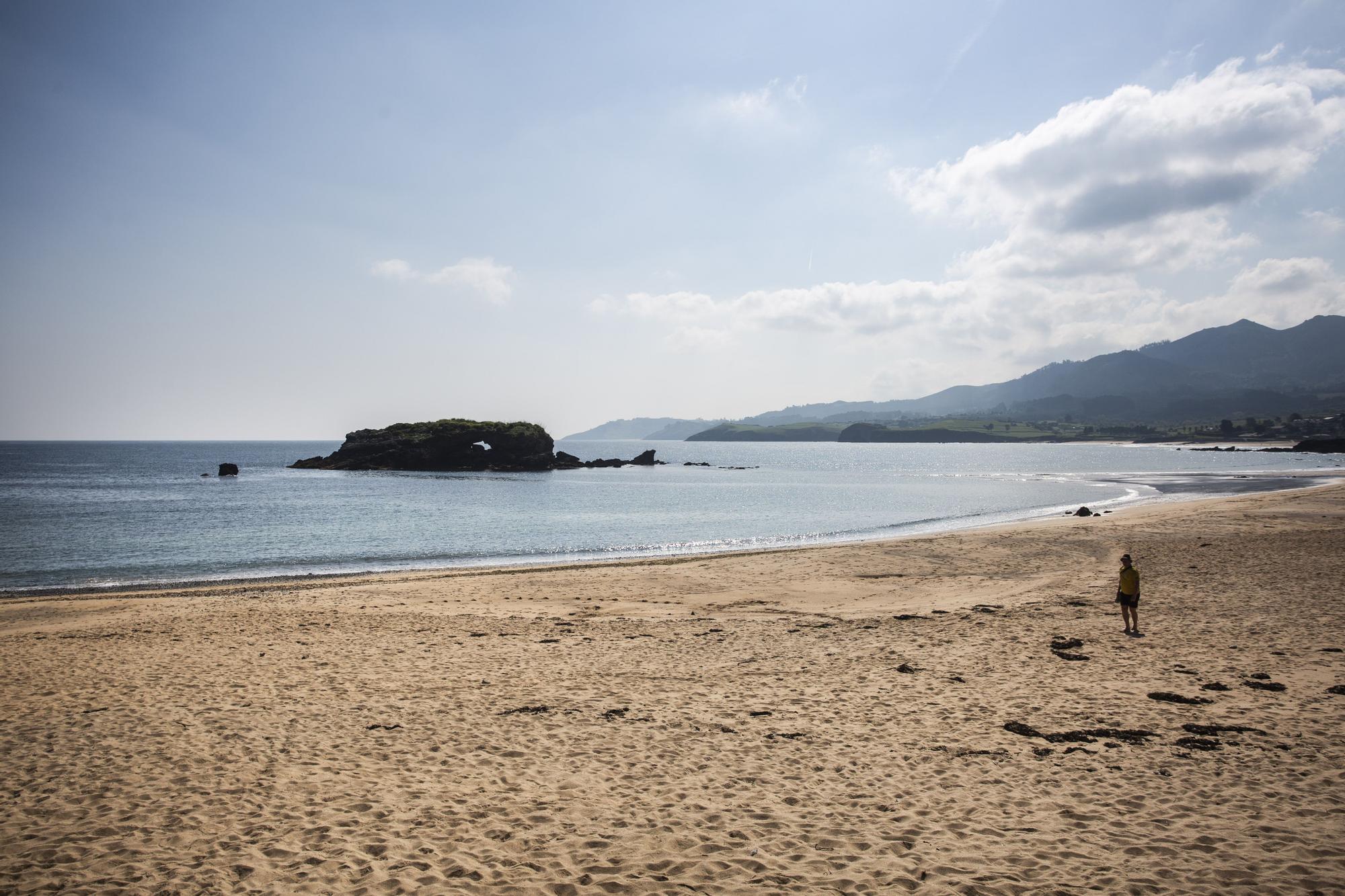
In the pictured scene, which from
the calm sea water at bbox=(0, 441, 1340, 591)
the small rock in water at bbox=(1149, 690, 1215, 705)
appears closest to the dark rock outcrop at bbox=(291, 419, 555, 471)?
the calm sea water at bbox=(0, 441, 1340, 591)

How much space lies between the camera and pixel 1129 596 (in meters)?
17.1

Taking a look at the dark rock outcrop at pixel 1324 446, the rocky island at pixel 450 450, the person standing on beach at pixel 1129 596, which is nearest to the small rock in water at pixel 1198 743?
the person standing on beach at pixel 1129 596

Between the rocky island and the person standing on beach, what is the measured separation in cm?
11531

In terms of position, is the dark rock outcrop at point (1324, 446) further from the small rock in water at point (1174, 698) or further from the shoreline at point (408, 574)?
the small rock in water at point (1174, 698)

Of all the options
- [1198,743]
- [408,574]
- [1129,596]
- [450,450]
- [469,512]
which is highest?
[450,450]

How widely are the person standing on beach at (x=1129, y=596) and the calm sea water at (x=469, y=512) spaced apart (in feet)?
79.9

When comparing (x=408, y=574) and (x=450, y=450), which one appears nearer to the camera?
(x=408, y=574)

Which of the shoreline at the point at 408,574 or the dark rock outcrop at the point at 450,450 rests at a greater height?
the dark rock outcrop at the point at 450,450

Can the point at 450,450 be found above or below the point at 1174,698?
above

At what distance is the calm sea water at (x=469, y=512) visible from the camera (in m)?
36.6

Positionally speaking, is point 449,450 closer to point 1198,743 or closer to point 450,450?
point 450,450

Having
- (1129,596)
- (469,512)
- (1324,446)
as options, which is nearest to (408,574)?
(1129,596)

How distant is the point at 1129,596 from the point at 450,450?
12362 centimetres

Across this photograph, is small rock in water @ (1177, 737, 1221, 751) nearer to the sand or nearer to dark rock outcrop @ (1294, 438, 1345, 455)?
the sand
